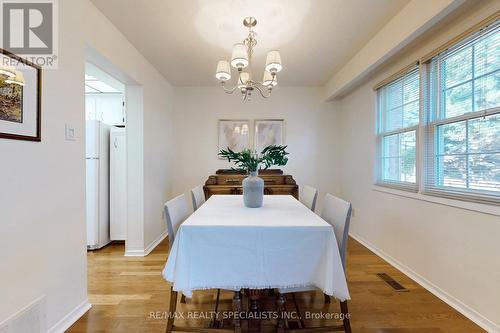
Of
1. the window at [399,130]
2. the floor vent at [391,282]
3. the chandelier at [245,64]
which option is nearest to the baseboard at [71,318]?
the chandelier at [245,64]

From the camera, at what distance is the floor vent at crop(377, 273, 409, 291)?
2.19m

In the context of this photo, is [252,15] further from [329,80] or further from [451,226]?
[451,226]

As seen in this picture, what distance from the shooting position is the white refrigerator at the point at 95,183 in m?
3.12

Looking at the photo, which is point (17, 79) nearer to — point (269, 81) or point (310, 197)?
point (269, 81)

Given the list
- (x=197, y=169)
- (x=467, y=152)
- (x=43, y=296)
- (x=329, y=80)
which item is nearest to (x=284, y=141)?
(x=329, y=80)

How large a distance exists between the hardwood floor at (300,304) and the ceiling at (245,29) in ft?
8.05

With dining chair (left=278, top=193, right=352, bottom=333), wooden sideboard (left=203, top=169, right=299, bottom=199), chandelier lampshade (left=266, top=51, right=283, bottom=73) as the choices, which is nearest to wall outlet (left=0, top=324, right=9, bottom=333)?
dining chair (left=278, top=193, right=352, bottom=333)

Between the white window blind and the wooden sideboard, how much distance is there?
172 cm

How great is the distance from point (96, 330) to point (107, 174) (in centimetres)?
216

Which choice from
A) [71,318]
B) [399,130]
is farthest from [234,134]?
[71,318]

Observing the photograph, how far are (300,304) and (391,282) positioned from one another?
Answer: 0.98 m

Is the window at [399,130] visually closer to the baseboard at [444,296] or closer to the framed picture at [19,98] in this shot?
the baseboard at [444,296]

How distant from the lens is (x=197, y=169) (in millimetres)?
4199

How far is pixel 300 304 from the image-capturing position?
1991 millimetres
